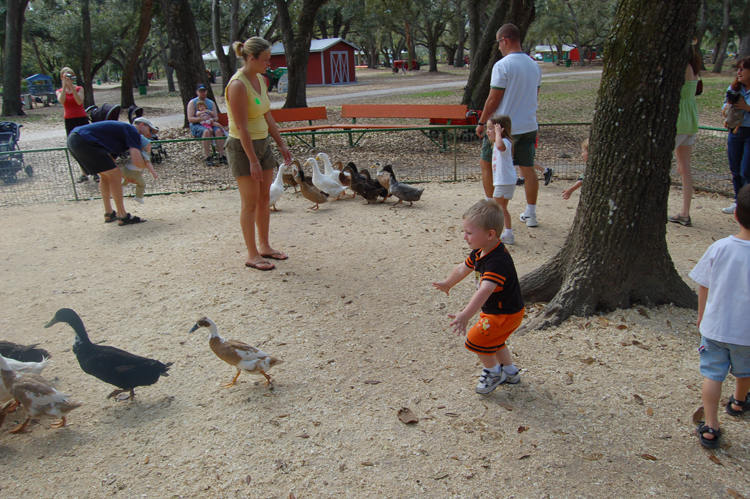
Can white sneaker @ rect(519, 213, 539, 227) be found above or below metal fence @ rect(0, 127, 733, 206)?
below

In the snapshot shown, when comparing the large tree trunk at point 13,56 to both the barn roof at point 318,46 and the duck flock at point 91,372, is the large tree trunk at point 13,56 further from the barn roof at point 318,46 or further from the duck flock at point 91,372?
the duck flock at point 91,372

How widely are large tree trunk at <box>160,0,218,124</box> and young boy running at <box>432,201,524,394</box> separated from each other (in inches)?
507

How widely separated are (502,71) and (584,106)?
13.8 m

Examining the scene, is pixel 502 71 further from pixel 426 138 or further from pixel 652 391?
pixel 426 138

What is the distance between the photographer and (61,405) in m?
2.97

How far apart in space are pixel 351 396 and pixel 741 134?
566cm

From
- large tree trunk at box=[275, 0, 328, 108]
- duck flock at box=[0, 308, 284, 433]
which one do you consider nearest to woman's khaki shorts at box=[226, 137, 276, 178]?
duck flock at box=[0, 308, 284, 433]

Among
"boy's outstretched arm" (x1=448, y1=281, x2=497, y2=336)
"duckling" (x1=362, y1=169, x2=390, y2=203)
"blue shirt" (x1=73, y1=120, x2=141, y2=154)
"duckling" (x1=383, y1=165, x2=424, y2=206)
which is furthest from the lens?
"duckling" (x1=362, y1=169, x2=390, y2=203)

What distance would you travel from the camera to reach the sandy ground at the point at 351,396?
2568mm

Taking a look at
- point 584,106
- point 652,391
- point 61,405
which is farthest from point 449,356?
point 584,106

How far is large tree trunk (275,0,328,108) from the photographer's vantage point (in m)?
15.5

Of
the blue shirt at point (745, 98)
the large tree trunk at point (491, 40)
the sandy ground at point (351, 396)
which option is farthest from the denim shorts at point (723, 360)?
the large tree trunk at point (491, 40)

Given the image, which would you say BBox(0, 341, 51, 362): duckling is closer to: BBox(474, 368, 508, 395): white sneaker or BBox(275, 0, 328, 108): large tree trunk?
BBox(474, 368, 508, 395): white sneaker

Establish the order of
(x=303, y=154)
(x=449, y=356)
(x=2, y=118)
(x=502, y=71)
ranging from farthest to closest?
(x=2, y=118) < (x=303, y=154) < (x=502, y=71) < (x=449, y=356)
